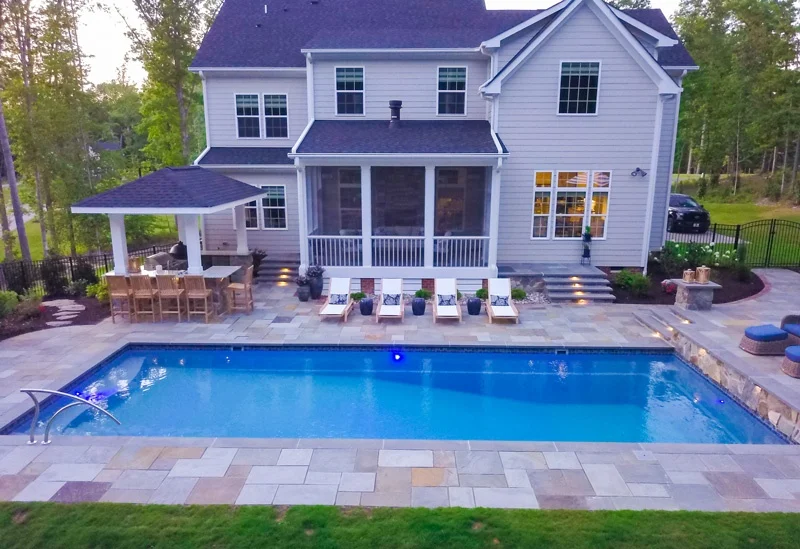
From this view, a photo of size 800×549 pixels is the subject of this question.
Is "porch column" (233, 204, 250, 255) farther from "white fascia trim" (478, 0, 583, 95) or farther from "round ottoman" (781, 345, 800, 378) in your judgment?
"round ottoman" (781, 345, 800, 378)

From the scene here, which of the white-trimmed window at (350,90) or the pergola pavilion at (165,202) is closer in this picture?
the pergola pavilion at (165,202)

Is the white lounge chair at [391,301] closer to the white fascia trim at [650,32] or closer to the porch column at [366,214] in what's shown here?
the porch column at [366,214]

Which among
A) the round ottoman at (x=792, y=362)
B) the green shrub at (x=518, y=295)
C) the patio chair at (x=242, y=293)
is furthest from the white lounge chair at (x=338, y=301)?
the round ottoman at (x=792, y=362)

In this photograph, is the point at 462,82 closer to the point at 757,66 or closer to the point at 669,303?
the point at 669,303

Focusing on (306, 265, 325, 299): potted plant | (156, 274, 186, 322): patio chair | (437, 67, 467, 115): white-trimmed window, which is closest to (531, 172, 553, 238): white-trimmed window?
(437, 67, 467, 115): white-trimmed window

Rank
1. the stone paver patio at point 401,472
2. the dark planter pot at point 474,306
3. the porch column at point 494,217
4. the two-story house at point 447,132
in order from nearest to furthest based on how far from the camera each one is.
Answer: the stone paver patio at point 401,472
the dark planter pot at point 474,306
the porch column at point 494,217
the two-story house at point 447,132
